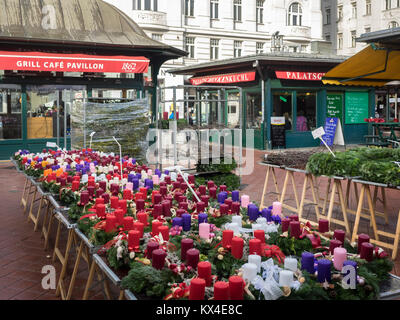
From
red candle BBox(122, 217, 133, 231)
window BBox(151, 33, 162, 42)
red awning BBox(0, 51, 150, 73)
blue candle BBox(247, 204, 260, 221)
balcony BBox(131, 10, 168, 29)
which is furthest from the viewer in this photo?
window BBox(151, 33, 162, 42)

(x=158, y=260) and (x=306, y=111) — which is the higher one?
(x=306, y=111)

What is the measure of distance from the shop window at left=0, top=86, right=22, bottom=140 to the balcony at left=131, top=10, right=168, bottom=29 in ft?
54.7

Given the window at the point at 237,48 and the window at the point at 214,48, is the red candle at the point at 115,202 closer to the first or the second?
the window at the point at 214,48

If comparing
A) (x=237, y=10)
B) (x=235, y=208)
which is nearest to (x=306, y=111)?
(x=235, y=208)

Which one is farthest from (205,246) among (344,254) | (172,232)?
(344,254)

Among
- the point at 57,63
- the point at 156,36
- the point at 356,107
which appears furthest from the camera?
the point at 156,36

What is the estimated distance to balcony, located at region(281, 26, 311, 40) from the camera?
34.3 metres

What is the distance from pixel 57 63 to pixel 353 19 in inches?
1450

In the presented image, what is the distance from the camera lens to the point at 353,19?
42.0m

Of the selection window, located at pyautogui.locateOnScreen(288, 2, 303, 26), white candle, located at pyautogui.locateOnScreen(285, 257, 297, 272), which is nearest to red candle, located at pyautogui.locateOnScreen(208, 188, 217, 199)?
white candle, located at pyautogui.locateOnScreen(285, 257, 297, 272)

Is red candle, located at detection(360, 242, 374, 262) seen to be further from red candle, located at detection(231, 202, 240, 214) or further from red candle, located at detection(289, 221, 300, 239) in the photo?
red candle, located at detection(231, 202, 240, 214)

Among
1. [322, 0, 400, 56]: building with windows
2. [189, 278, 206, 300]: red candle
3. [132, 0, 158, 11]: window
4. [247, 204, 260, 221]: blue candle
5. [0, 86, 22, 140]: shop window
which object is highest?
[322, 0, 400, 56]: building with windows

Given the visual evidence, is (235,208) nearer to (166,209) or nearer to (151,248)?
(166,209)
